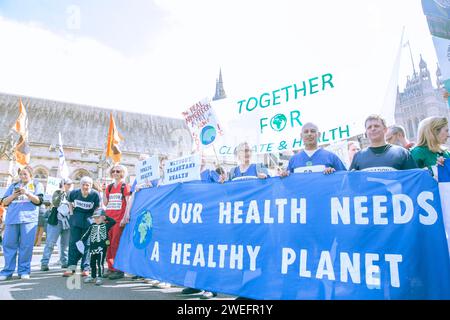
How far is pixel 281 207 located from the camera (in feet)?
11.1

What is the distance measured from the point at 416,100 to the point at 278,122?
53.2m

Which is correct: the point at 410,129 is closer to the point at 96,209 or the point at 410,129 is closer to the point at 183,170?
the point at 183,170

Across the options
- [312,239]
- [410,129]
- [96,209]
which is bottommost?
[312,239]

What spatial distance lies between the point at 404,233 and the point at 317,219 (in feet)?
2.48

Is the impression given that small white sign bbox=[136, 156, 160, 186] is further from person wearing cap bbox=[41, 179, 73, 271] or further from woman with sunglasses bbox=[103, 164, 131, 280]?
person wearing cap bbox=[41, 179, 73, 271]

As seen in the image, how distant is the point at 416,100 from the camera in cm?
4869

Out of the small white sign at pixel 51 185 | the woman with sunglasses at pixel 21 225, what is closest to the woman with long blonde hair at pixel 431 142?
the woman with sunglasses at pixel 21 225

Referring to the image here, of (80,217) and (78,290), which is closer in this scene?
(78,290)

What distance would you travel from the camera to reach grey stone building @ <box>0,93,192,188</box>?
30938 millimetres

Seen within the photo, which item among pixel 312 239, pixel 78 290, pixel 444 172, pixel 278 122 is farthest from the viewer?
pixel 278 122

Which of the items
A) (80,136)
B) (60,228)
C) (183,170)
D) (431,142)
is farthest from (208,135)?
Result: (80,136)

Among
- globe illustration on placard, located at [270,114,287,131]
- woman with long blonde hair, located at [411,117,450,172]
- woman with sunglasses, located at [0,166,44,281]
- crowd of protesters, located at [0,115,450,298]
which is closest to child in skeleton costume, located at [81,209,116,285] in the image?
crowd of protesters, located at [0,115,450,298]
